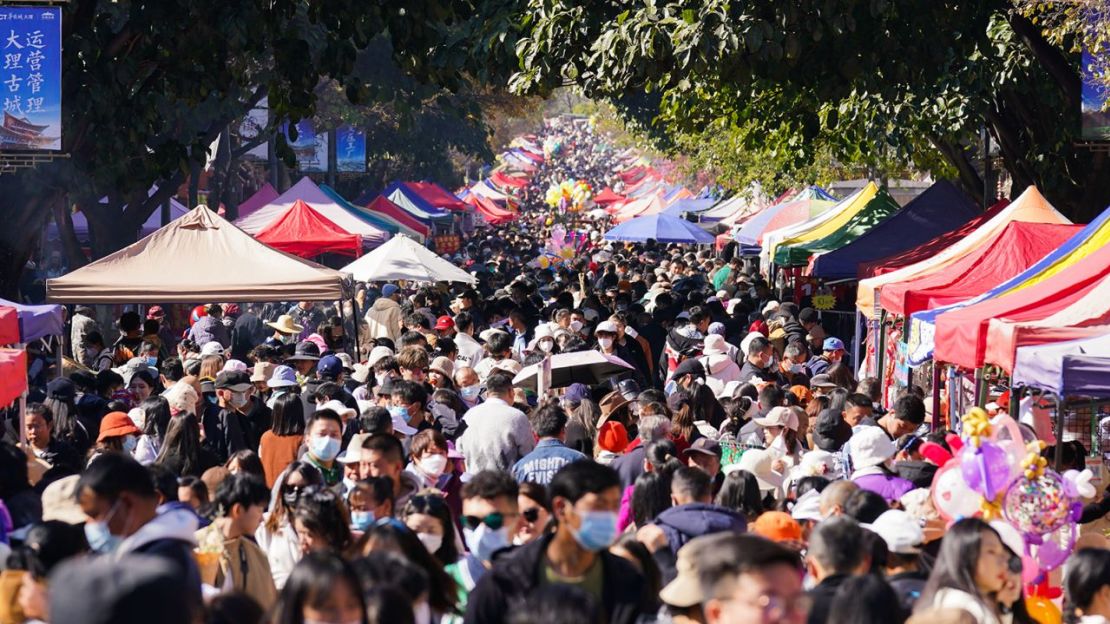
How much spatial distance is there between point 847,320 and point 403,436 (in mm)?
14676

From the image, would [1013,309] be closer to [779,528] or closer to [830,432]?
[830,432]

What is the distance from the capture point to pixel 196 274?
15.9m

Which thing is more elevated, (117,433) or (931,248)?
(931,248)

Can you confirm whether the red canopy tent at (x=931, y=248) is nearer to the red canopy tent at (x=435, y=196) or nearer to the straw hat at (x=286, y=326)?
the straw hat at (x=286, y=326)

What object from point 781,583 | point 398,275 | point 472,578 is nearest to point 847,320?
point 398,275

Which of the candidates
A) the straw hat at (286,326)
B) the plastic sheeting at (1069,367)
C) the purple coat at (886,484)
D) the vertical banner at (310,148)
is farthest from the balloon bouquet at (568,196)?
the purple coat at (886,484)

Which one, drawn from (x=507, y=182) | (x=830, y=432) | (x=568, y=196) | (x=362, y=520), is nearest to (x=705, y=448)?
(x=830, y=432)

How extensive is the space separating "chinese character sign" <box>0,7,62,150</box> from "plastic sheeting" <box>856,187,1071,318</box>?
8173mm

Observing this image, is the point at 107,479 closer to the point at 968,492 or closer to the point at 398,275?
the point at 968,492

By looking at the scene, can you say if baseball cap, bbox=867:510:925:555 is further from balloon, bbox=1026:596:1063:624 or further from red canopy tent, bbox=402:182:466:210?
red canopy tent, bbox=402:182:466:210

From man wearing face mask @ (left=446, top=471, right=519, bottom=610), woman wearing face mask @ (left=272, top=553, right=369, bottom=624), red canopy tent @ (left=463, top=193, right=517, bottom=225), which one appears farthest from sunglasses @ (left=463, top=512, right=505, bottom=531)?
red canopy tent @ (left=463, top=193, right=517, bottom=225)

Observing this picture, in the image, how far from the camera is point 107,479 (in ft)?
20.1

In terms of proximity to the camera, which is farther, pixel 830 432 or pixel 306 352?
pixel 306 352

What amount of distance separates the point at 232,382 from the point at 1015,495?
20.3ft
